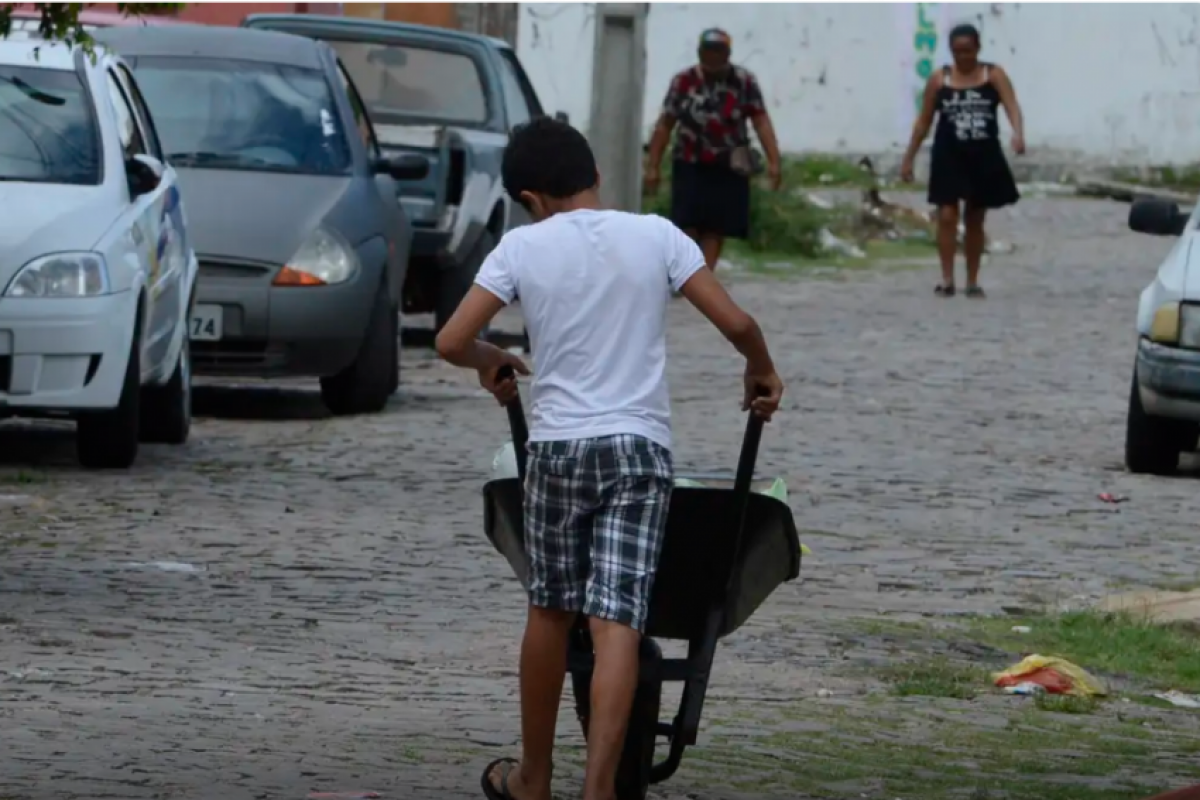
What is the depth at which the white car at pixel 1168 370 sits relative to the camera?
10.8 metres

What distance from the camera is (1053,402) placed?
45.3ft

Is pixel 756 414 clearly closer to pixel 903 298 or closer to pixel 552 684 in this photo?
pixel 552 684

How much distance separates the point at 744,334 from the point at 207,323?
7.55m


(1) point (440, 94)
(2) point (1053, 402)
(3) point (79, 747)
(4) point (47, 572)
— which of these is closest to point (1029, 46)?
(1) point (440, 94)

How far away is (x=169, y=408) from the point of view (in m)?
11.5

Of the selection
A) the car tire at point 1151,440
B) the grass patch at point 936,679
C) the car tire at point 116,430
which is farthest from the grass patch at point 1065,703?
the car tire at point 116,430

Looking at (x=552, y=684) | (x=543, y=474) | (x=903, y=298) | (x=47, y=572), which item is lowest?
(x=903, y=298)

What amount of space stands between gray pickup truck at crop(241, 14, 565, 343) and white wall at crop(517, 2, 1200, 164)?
50.8ft

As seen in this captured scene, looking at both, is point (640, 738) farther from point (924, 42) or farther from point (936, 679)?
point (924, 42)

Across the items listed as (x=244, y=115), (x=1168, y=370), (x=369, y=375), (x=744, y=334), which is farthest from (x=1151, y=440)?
(x=744, y=334)

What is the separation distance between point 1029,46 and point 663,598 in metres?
28.3

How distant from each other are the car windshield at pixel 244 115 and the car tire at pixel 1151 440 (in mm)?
4098

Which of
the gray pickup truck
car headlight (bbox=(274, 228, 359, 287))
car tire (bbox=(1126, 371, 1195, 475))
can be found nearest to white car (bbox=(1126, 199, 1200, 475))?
car tire (bbox=(1126, 371, 1195, 475))

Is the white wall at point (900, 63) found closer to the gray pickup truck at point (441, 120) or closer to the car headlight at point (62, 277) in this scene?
the gray pickup truck at point (441, 120)
